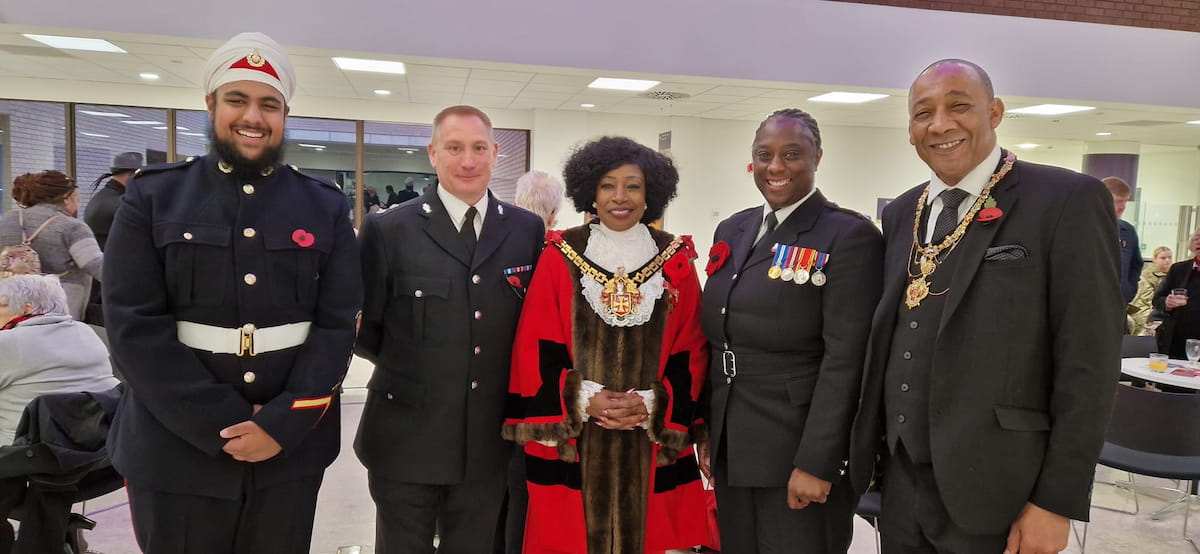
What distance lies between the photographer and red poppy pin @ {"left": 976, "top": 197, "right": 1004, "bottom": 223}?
1679mm

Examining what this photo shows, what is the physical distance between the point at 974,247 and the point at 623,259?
1.11 m

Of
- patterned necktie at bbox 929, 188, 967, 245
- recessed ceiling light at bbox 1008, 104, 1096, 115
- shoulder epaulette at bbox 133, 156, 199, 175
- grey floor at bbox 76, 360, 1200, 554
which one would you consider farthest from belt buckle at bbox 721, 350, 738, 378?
recessed ceiling light at bbox 1008, 104, 1096, 115

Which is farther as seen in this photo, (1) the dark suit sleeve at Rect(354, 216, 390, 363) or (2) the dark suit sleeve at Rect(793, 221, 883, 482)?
(1) the dark suit sleeve at Rect(354, 216, 390, 363)

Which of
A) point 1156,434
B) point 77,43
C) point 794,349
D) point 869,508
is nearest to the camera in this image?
point 794,349

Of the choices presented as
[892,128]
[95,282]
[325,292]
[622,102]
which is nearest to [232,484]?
[325,292]

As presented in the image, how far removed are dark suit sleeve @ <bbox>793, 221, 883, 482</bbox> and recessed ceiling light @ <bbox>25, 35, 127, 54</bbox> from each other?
789 centimetres

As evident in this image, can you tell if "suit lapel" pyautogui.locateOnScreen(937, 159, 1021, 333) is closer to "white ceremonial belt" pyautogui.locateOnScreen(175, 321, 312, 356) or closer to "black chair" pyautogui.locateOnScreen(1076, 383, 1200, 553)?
"white ceremonial belt" pyautogui.locateOnScreen(175, 321, 312, 356)

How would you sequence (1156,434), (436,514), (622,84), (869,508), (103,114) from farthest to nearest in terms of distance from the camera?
(103,114), (622,84), (1156,434), (869,508), (436,514)

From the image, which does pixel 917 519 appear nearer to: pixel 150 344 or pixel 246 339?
pixel 246 339

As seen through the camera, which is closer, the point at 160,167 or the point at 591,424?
the point at 160,167

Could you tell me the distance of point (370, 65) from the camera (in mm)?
8117

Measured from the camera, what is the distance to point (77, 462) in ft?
8.58

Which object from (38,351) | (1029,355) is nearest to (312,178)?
(38,351)

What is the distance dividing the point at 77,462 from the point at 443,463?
1.42 m
